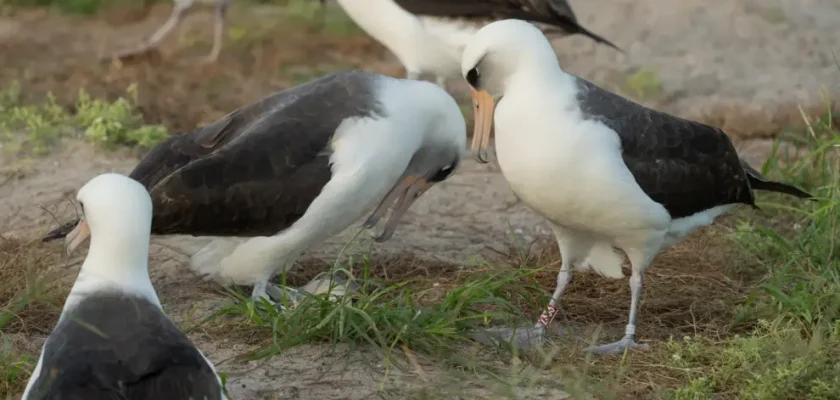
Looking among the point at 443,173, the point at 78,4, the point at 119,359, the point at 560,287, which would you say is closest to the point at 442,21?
the point at 443,173

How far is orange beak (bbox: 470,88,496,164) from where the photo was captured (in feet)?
17.0

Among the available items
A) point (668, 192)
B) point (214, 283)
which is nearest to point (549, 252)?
point (668, 192)

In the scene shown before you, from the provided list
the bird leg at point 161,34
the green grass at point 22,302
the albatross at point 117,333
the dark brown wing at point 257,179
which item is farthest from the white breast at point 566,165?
the bird leg at point 161,34

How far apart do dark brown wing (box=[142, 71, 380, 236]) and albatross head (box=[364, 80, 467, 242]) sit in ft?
0.82

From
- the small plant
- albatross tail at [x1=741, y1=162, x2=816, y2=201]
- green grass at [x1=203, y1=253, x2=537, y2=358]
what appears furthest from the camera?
the small plant

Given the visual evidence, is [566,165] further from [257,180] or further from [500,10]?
[500,10]

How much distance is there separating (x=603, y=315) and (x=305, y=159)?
140cm

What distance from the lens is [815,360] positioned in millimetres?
4176

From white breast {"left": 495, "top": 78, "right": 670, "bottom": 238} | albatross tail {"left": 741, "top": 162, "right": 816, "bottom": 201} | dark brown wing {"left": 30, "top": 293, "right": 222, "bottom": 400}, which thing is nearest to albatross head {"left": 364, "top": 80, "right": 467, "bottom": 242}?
white breast {"left": 495, "top": 78, "right": 670, "bottom": 238}

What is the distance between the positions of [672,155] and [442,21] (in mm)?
2423

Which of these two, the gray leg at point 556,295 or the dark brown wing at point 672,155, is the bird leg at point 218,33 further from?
the dark brown wing at point 672,155

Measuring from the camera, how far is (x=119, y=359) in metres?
3.46

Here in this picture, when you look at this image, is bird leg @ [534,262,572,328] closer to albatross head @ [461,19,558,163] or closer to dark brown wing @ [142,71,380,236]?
albatross head @ [461,19,558,163]

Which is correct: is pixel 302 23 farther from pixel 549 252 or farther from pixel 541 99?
pixel 541 99
